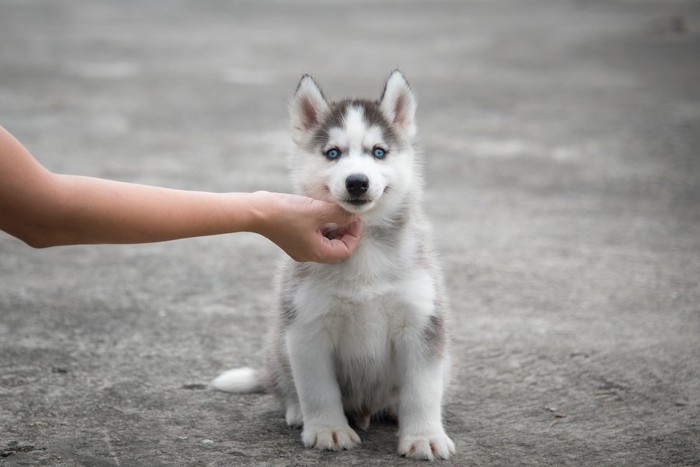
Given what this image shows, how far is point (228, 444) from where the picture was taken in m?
3.98

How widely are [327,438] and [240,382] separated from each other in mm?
752

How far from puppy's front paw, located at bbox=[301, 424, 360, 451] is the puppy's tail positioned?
0.63m

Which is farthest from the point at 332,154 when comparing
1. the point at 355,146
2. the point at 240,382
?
the point at 240,382

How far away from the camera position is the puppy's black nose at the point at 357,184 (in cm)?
377

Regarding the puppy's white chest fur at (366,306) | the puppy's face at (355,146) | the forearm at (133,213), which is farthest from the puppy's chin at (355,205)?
the forearm at (133,213)

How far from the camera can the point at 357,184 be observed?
3.77m

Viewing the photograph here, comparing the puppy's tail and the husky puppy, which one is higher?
the husky puppy

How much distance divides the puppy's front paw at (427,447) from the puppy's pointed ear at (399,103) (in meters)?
1.27

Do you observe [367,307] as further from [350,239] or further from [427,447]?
[427,447]

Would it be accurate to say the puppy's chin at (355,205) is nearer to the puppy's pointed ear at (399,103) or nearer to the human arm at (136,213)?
the human arm at (136,213)

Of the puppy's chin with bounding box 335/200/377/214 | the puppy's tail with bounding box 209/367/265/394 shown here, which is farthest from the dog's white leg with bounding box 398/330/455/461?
the puppy's tail with bounding box 209/367/265/394

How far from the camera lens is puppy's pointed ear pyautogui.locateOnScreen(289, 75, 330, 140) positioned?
13.9 ft

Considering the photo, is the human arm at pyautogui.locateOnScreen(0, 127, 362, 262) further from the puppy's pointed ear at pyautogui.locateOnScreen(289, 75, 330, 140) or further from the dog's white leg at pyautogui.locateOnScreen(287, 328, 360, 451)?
the puppy's pointed ear at pyautogui.locateOnScreen(289, 75, 330, 140)

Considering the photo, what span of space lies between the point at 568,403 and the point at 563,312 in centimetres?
130
